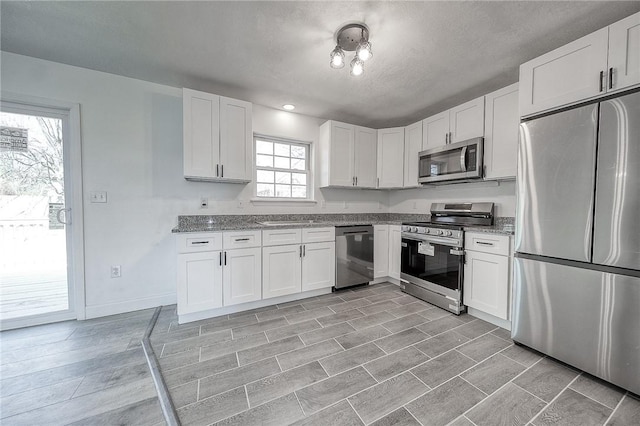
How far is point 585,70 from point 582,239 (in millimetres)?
1189

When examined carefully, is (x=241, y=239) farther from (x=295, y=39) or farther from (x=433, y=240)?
(x=433, y=240)

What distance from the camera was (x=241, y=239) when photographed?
256 cm

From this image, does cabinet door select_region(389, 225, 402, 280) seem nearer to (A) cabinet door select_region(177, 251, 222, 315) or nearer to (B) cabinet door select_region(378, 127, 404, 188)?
(B) cabinet door select_region(378, 127, 404, 188)

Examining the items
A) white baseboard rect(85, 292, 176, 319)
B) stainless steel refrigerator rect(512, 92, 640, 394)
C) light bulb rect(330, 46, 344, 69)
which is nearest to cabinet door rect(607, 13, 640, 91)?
stainless steel refrigerator rect(512, 92, 640, 394)

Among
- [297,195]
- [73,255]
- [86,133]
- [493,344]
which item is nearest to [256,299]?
[297,195]

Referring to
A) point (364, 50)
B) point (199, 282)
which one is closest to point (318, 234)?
point (199, 282)

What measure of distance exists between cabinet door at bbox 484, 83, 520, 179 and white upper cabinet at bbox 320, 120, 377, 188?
5.04 feet

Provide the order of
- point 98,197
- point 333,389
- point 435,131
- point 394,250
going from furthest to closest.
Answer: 1. point 394,250
2. point 435,131
3. point 98,197
4. point 333,389

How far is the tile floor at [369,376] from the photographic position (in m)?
Result: 1.34

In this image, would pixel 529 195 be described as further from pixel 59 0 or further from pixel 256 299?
pixel 59 0

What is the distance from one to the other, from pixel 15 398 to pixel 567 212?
150 inches

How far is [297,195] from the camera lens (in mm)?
3660

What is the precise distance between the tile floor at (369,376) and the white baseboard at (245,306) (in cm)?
8

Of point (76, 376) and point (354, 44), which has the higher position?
point (354, 44)
